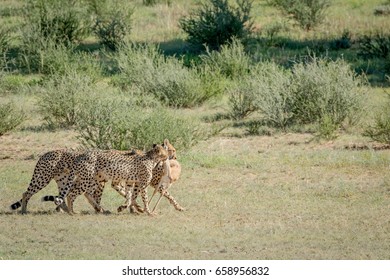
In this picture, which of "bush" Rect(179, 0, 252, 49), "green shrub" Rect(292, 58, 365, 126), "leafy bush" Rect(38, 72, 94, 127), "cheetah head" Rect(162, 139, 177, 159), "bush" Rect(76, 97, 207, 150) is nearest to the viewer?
"cheetah head" Rect(162, 139, 177, 159)

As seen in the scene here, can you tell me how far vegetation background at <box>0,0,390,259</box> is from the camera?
12.7 meters

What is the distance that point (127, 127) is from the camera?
56.1ft

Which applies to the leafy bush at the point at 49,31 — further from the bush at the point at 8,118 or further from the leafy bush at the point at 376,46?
the leafy bush at the point at 376,46

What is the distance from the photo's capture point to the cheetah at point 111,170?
1330 cm

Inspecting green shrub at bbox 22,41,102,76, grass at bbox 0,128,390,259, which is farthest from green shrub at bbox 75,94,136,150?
green shrub at bbox 22,41,102,76

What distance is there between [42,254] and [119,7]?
1649cm

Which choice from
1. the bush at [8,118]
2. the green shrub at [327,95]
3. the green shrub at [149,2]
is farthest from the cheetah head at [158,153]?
the green shrub at [149,2]

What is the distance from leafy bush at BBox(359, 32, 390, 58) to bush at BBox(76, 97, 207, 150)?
8.87 metres

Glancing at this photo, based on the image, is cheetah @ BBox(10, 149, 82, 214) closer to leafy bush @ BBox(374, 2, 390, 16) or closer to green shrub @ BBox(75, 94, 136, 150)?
green shrub @ BBox(75, 94, 136, 150)

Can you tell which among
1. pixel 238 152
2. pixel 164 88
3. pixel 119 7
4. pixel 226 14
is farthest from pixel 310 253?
pixel 119 7

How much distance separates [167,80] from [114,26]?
5.69 metres

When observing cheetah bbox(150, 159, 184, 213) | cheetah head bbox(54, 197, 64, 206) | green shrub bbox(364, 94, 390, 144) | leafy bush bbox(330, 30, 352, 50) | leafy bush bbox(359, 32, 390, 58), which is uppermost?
cheetah bbox(150, 159, 184, 213)

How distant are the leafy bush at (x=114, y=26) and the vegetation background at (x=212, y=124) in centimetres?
5

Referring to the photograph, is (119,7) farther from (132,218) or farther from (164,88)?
(132,218)
